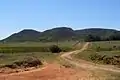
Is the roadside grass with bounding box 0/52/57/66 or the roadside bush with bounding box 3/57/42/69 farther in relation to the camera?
the roadside grass with bounding box 0/52/57/66

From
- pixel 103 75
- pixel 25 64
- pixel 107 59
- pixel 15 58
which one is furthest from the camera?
pixel 15 58

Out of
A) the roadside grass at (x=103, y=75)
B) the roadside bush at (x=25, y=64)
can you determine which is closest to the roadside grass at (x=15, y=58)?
the roadside bush at (x=25, y=64)

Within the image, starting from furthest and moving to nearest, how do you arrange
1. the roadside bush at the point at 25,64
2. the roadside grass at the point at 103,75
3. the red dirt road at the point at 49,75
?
the roadside bush at the point at 25,64
the red dirt road at the point at 49,75
the roadside grass at the point at 103,75

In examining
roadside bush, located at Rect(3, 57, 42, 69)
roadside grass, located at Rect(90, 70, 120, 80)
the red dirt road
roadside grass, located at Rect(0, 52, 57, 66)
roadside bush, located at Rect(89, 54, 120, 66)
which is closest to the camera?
roadside grass, located at Rect(90, 70, 120, 80)

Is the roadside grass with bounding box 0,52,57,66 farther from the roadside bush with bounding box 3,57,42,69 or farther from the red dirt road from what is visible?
the red dirt road

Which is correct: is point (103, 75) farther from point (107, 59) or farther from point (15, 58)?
point (15, 58)

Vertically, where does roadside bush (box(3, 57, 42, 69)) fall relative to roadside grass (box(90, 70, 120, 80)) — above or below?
above

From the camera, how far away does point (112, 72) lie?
42312 mm

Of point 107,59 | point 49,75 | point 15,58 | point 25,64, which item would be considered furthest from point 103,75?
point 15,58

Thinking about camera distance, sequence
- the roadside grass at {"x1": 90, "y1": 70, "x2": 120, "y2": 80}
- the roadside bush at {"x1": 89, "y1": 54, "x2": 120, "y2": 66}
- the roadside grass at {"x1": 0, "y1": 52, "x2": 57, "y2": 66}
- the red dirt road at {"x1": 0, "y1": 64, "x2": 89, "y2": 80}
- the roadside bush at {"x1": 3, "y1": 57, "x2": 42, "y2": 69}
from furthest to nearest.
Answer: the roadside grass at {"x1": 0, "y1": 52, "x2": 57, "y2": 66}, the roadside bush at {"x1": 89, "y1": 54, "x2": 120, "y2": 66}, the roadside bush at {"x1": 3, "y1": 57, "x2": 42, "y2": 69}, the red dirt road at {"x1": 0, "y1": 64, "x2": 89, "y2": 80}, the roadside grass at {"x1": 90, "y1": 70, "x2": 120, "y2": 80}

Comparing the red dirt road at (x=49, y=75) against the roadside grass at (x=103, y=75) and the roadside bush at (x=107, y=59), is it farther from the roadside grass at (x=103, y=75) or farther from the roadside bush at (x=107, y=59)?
the roadside bush at (x=107, y=59)

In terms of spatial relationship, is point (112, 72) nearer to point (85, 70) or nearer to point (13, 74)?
point (85, 70)

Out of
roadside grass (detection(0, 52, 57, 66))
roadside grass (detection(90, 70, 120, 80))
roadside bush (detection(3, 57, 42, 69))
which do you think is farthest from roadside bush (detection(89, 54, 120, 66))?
roadside bush (detection(3, 57, 42, 69))

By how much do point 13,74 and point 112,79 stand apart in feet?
51.4
